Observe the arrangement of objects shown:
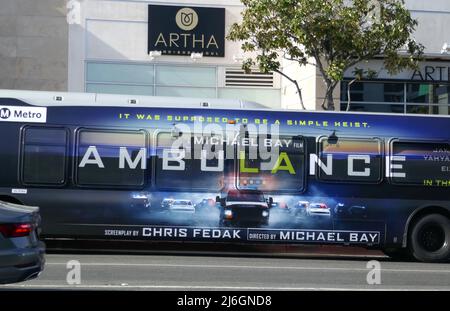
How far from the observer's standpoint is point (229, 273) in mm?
10859

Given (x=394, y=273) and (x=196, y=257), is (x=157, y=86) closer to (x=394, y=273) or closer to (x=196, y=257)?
(x=196, y=257)

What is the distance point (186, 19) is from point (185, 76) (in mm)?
1942

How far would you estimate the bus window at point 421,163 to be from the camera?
13523 millimetres

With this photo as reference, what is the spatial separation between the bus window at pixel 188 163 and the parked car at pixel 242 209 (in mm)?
338

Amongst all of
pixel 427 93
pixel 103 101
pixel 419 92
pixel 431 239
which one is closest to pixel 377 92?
pixel 419 92

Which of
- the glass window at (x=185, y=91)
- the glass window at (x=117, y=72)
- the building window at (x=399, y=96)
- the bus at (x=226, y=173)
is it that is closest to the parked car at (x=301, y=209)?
the bus at (x=226, y=173)

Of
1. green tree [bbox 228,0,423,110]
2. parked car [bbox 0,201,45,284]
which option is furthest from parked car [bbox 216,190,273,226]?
parked car [bbox 0,201,45,284]

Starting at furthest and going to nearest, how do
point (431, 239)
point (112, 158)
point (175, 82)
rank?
point (175, 82) → point (431, 239) → point (112, 158)

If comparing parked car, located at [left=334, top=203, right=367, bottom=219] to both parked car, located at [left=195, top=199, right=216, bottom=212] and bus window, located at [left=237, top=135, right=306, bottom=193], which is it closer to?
bus window, located at [left=237, top=135, right=306, bottom=193]

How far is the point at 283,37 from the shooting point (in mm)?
16922

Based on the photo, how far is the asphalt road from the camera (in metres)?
9.51

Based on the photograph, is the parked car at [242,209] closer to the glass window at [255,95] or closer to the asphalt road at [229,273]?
the asphalt road at [229,273]

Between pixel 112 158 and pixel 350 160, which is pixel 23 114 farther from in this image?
pixel 350 160
